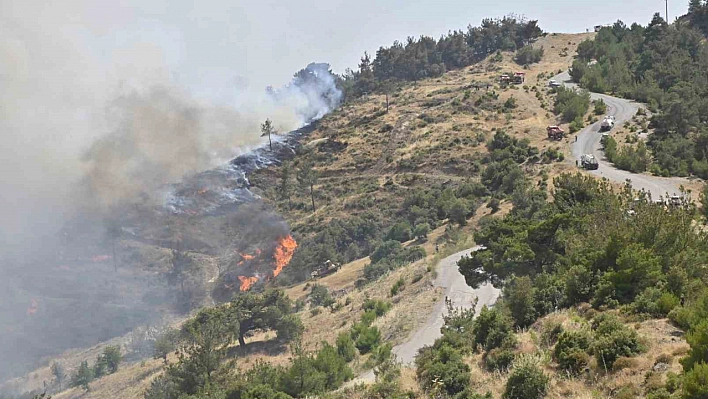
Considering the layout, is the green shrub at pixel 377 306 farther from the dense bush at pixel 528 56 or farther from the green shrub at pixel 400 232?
the dense bush at pixel 528 56

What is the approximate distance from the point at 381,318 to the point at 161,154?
3025 inches

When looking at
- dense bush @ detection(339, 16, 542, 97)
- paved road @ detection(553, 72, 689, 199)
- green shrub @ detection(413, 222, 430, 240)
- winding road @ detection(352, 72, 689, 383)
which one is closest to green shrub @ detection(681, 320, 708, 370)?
winding road @ detection(352, 72, 689, 383)

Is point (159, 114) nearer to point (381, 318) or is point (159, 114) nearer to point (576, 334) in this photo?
point (381, 318)

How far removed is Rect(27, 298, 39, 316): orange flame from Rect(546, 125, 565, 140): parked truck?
72.4m

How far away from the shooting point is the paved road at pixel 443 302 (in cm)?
2881

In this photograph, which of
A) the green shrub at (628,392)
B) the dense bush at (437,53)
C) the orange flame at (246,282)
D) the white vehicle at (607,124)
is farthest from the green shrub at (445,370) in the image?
the dense bush at (437,53)

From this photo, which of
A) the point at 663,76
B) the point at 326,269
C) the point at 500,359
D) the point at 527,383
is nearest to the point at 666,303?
the point at 500,359

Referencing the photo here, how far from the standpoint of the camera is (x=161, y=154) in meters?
102

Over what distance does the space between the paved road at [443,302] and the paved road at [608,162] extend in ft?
39.1

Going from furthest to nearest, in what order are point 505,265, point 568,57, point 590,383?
point 568,57 < point 505,265 < point 590,383

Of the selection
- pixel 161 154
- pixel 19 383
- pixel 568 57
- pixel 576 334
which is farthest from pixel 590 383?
pixel 568 57

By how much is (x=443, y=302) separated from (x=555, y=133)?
51.9 metres

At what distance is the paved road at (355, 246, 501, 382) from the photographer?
2881 centimetres

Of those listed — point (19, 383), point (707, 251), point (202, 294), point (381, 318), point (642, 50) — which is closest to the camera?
point (707, 251)
